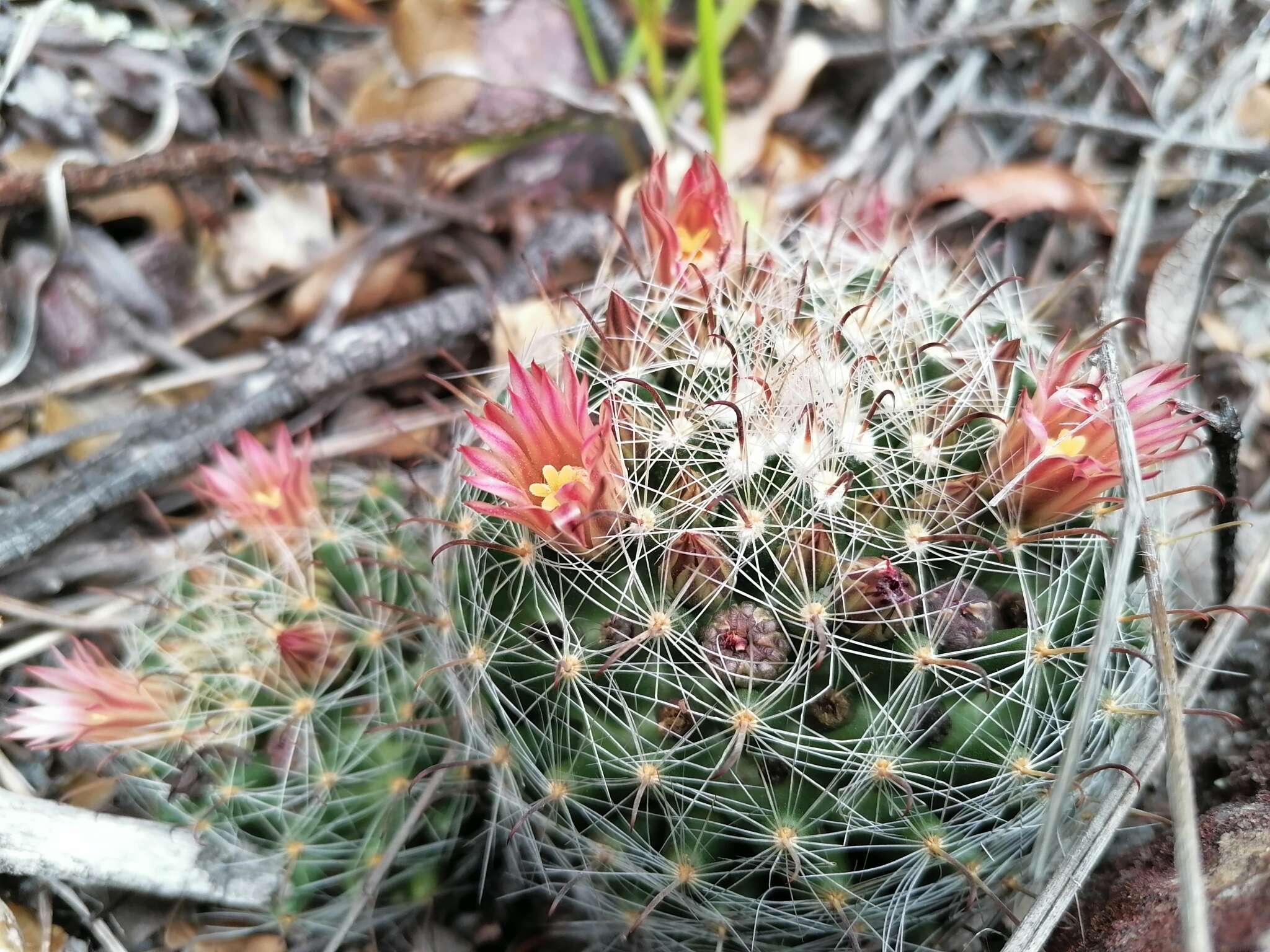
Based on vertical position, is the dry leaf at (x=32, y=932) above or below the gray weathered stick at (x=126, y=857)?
below

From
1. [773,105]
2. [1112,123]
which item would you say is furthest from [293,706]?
[1112,123]

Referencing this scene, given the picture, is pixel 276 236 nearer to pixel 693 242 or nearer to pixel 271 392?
pixel 271 392

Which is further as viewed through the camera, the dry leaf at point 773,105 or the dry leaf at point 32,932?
the dry leaf at point 773,105

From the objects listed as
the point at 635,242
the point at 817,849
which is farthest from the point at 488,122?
the point at 817,849

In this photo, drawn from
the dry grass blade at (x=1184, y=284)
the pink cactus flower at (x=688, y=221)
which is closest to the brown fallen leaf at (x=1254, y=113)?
the dry grass blade at (x=1184, y=284)

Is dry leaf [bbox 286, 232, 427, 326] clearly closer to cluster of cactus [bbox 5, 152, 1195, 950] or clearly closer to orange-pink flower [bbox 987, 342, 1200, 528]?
cluster of cactus [bbox 5, 152, 1195, 950]

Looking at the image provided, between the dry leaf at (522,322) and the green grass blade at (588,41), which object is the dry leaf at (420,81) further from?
the dry leaf at (522,322)

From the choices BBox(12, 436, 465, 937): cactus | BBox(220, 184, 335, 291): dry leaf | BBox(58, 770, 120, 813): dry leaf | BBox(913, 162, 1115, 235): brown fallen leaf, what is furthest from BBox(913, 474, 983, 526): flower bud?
BBox(220, 184, 335, 291): dry leaf
